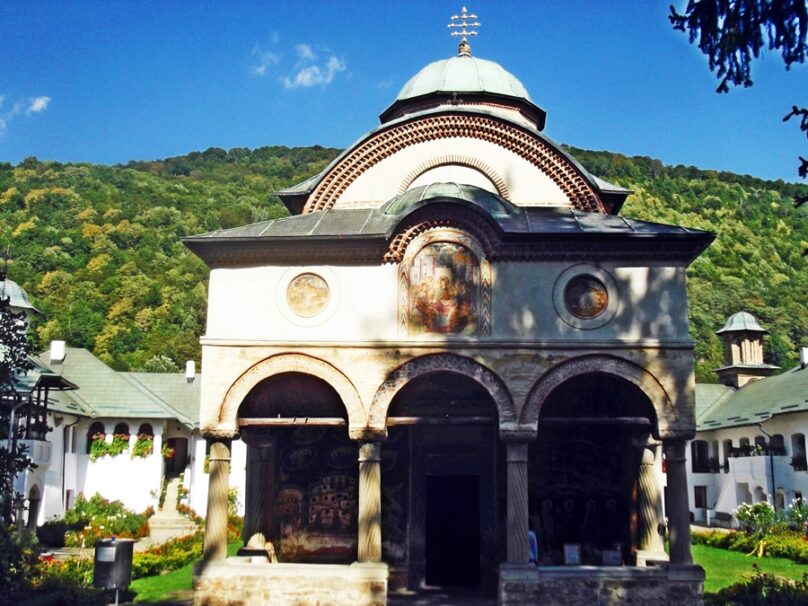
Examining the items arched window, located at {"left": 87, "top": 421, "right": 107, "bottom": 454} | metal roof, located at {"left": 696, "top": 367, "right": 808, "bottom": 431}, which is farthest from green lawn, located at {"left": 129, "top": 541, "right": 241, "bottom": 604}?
metal roof, located at {"left": 696, "top": 367, "right": 808, "bottom": 431}

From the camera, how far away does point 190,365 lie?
36.2m

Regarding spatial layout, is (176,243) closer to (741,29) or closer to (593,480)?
(593,480)

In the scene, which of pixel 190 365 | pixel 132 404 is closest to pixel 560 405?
pixel 132 404

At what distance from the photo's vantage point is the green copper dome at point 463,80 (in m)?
19.3

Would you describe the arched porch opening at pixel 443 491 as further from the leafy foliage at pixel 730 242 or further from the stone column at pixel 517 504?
the leafy foliage at pixel 730 242

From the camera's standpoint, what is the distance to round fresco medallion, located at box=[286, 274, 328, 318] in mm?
14133

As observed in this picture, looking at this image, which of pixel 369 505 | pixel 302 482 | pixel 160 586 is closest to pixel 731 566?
pixel 302 482

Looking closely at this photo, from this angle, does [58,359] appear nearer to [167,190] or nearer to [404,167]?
[404,167]

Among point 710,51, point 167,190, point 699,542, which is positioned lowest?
point 699,542

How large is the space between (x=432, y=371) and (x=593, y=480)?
408cm

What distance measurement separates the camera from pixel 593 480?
15.6 metres

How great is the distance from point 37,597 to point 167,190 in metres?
65.0

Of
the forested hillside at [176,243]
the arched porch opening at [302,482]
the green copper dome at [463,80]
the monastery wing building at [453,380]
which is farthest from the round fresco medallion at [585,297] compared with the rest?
the forested hillside at [176,243]

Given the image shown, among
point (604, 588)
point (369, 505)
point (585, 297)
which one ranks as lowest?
point (604, 588)
